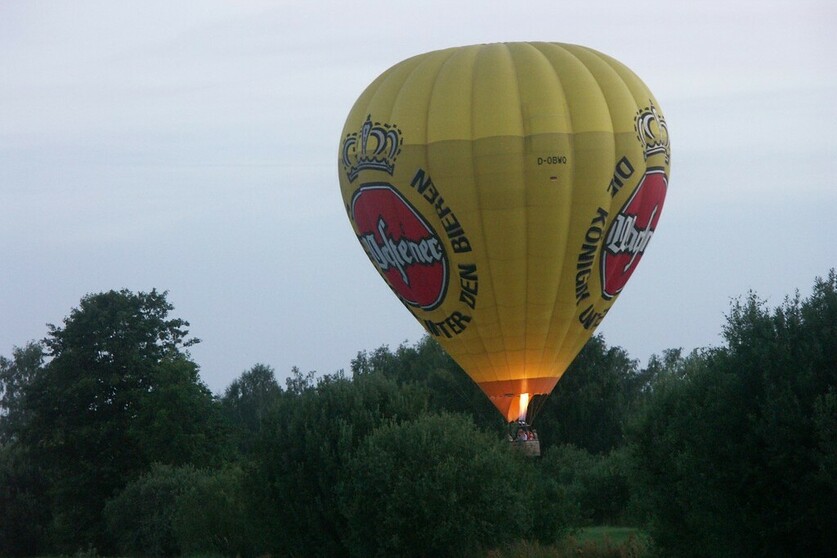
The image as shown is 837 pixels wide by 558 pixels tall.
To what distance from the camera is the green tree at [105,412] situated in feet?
184

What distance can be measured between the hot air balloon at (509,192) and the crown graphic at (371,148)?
4 centimetres

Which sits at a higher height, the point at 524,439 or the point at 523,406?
the point at 523,406

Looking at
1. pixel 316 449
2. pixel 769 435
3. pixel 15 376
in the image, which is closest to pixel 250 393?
pixel 15 376

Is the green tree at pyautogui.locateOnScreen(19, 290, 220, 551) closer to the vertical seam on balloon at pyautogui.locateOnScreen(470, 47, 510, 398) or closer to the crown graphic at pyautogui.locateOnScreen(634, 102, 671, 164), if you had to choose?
the vertical seam on balloon at pyautogui.locateOnScreen(470, 47, 510, 398)

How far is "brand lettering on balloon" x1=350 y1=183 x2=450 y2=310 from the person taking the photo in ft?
109

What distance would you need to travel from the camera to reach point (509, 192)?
105 ft

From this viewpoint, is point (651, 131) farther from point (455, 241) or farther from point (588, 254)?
point (455, 241)

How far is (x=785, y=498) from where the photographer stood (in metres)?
21.2

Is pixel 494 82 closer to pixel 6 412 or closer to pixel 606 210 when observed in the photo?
pixel 606 210

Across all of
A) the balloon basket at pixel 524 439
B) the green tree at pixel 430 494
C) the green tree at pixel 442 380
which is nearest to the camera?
the green tree at pixel 430 494

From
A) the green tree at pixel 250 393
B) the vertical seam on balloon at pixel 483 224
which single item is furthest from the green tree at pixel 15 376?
the vertical seam on balloon at pixel 483 224

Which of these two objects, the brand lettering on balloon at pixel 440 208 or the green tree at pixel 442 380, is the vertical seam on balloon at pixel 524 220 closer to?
the brand lettering on balloon at pixel 440 208

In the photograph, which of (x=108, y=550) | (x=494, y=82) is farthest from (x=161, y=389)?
(x=494, y=82)

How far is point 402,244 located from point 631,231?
5.98 metres
